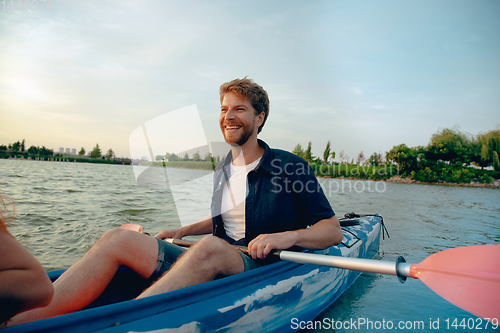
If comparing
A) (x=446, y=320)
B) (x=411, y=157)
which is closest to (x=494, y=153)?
(x=411, y=157)

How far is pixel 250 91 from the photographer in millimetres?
2346

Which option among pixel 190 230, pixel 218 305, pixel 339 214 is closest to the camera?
pixel 218 305

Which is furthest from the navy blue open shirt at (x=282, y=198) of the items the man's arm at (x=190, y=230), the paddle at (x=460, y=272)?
the man's arm at (x=190, y=230)

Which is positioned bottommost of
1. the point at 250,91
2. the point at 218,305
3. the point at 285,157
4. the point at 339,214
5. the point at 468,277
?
the point at 339,214

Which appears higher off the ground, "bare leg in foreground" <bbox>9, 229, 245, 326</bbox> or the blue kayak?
"bare leg in foreground" <bbox>9, 229, 245, 326</bbox>

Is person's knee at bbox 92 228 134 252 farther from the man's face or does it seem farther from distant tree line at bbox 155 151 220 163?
distant tree line at bbox 155 151 220 163

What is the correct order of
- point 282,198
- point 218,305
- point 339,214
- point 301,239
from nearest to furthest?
point 218,305 → point 301,239 → point 282,198 → point 339,214

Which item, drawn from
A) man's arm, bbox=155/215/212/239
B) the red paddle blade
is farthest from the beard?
the red paddle blade

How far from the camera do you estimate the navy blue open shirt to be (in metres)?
2.17

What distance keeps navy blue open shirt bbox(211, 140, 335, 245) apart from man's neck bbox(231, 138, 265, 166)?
156 mm

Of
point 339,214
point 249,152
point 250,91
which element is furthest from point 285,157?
point 339,214

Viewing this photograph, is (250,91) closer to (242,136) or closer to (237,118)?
(237,118)

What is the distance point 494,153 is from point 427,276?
187 feet

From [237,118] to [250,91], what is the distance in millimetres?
252
